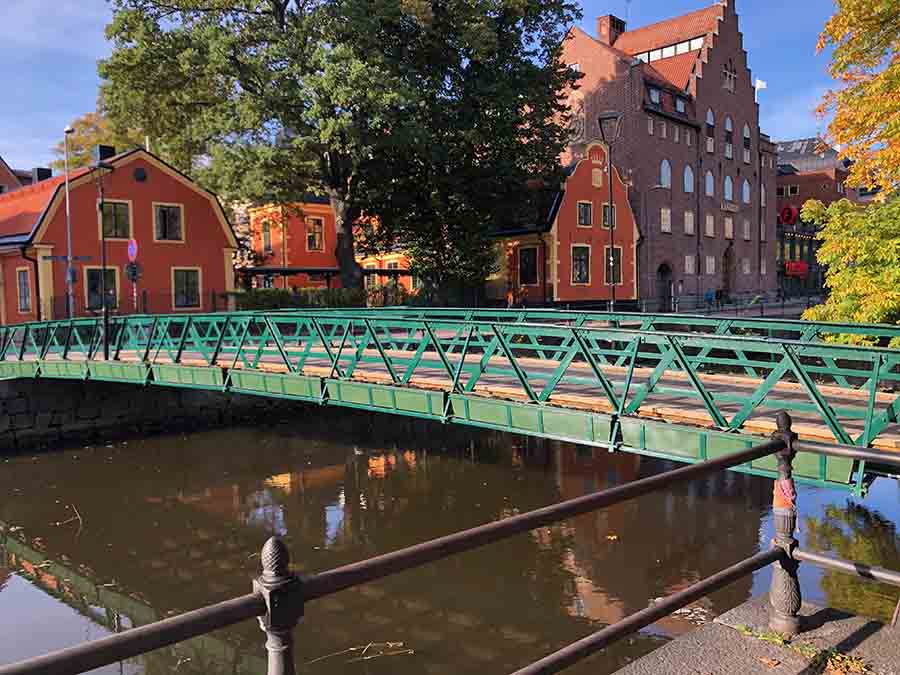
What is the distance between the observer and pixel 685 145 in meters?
47.6

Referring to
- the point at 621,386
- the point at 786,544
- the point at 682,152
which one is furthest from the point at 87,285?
the point at 682,152

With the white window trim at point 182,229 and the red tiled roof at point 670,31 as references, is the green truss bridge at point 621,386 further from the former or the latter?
the red tiled roof at point 670,31

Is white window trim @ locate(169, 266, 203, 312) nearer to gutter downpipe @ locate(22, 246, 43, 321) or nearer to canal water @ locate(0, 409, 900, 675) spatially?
gutter downpipe @ locate(22, 246, 43, 321)

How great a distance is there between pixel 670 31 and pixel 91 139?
130 feet

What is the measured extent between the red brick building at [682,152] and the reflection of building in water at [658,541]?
24.1 m

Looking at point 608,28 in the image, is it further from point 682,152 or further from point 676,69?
point 682,152

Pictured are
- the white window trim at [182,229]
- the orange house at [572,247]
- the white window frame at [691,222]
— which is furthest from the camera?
the white window frame at [691,222]

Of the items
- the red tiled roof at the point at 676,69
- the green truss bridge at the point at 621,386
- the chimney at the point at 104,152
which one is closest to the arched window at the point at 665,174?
the red tiled roof at the point at 676,69

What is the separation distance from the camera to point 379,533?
41.3 ft

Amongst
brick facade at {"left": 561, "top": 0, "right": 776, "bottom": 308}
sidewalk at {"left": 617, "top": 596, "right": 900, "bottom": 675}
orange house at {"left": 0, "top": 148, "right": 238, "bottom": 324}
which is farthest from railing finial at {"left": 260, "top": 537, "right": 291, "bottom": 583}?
brick facade at {"left": 561, "top": 0, "right": 776, "bottom": 308}

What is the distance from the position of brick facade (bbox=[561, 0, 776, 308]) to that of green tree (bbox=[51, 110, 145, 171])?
23499mm

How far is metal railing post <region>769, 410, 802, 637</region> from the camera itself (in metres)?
3.53

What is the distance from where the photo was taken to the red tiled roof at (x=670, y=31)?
2012 inches

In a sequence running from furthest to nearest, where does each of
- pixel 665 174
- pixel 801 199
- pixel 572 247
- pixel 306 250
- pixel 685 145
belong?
1. pixel 801 199
2. pixel 685 145
3. pixel 665 174
4. pixel 306 250
5. pixel 572 247
